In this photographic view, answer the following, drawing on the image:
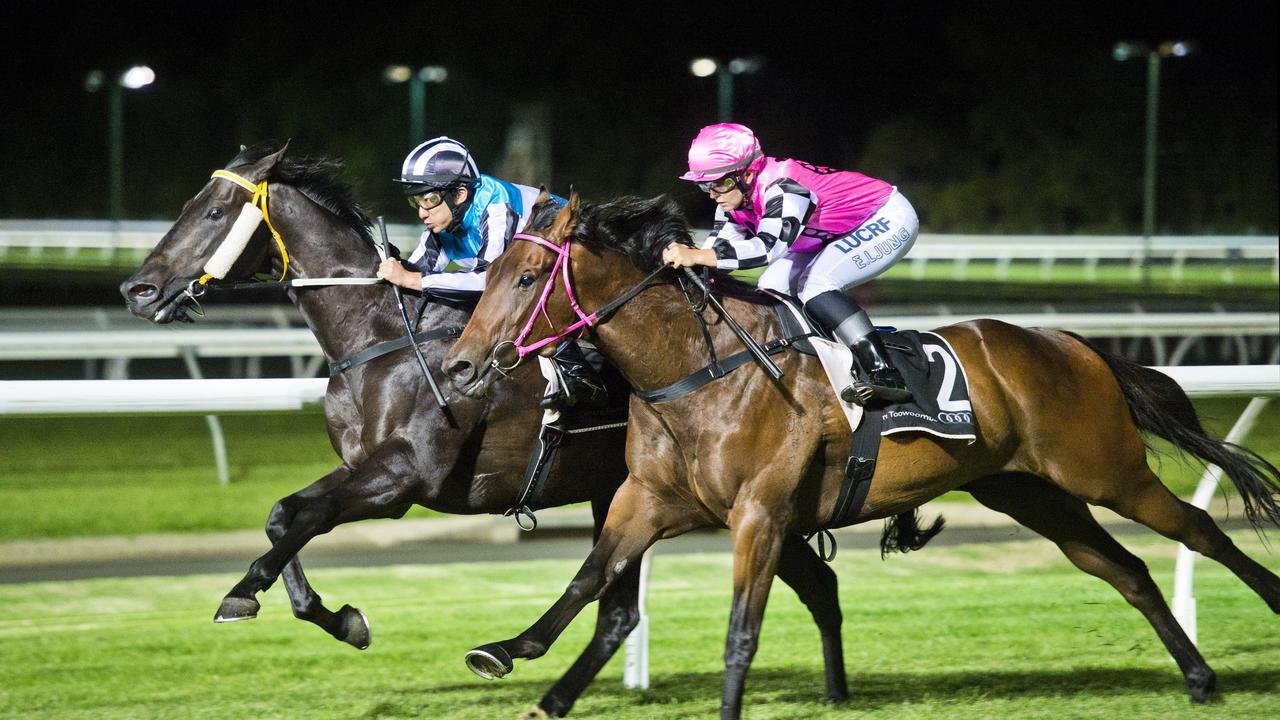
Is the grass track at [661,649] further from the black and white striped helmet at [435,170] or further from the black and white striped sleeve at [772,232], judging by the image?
the black and white striped helmet at [435,170]

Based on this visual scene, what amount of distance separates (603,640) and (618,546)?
1.26 feet

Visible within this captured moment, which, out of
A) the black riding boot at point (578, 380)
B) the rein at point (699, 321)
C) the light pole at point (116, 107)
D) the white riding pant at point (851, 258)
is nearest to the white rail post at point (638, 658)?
the black riding boot at point (578, 380)

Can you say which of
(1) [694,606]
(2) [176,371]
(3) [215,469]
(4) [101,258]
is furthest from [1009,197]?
(1) [694,606]

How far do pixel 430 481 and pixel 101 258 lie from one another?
24054 mm

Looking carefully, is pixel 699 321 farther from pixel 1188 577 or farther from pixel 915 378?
pixel 1188 577

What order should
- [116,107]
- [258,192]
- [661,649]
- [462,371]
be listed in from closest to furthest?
[462,371] → [258,192] → [661,649] → [116,107]

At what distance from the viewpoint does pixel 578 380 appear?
14.2 ft

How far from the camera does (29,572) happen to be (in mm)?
6621

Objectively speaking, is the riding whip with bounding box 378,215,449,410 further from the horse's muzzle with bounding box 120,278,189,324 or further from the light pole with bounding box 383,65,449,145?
the light pole with bounding box 383,65,449,145

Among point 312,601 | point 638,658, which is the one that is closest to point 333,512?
point 312,601

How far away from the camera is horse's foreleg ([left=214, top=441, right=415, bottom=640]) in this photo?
4.05m

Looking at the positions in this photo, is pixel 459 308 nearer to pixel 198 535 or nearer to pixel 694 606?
pixel 694 606

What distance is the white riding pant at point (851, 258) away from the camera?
13.9ft

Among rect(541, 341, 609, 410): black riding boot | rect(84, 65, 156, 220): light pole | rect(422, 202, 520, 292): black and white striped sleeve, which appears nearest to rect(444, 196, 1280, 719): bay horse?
rect(541, 341, 609, 410): black riding boot
